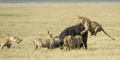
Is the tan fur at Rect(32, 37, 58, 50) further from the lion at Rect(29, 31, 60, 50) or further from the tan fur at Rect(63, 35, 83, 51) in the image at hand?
the tan fur at Rect(63, 35, 83, 51)

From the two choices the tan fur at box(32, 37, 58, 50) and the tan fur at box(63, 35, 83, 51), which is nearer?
the tan fur at box(63, 35, 83, 51)

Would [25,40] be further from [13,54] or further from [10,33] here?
[13,54]

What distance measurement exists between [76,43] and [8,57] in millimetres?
2804

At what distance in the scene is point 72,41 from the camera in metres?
12.2

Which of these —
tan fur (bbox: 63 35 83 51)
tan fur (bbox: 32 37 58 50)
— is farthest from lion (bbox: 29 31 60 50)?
tan fur (bbox: 63 35 83 51)

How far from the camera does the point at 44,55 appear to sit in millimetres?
11344

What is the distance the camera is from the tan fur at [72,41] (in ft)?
39.4

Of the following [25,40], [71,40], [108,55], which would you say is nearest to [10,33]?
[25,40]

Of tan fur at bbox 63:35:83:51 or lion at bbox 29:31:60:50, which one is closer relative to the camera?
tan fur at bbox 63:35:83:51

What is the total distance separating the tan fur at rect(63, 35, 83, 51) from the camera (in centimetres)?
1202

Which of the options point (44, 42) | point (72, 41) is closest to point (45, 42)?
point (44, 42)

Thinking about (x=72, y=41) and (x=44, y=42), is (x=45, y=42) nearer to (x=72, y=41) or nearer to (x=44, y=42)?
(x=44, y=42)

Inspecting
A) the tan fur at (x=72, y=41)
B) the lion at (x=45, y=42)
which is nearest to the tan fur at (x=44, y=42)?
the lion at (x=45, y=42)

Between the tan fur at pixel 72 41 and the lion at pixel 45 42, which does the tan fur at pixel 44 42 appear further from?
the tan fur at pixel 72 41
